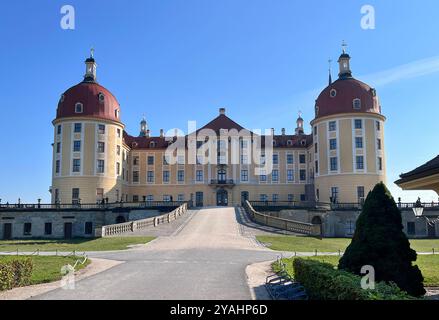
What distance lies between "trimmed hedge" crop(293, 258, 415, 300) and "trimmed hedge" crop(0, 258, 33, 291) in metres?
9.11

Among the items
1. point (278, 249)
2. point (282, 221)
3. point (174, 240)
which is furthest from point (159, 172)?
point (278, 249)

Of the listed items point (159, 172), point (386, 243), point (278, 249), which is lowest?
point (278, 249)

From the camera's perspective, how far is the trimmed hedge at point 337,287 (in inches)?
327

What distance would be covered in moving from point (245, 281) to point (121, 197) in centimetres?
4852

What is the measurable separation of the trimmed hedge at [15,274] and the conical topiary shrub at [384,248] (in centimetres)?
1031

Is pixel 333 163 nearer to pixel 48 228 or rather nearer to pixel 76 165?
pixel 76 165

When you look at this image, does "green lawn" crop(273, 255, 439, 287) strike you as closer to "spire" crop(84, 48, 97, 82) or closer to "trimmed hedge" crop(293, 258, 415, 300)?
"trimmed hedge" crop(293, 258, 415, 300)

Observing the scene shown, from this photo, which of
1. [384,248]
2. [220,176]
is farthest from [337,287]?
[220,176]

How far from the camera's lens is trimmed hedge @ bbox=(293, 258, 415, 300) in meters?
8.30

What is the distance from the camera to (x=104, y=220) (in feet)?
176

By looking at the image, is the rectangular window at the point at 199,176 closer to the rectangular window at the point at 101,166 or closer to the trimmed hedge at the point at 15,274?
the rectangular window at the point at 101,166

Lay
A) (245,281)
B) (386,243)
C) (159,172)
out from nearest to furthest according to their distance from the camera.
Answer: (386,243), (245,281), (159,172)

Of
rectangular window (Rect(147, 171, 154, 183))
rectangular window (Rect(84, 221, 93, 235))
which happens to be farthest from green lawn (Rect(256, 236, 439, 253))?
rectangular window (Rect(147, 171, 154, 183))

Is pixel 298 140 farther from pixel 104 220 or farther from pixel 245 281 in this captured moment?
pixel 245 281
